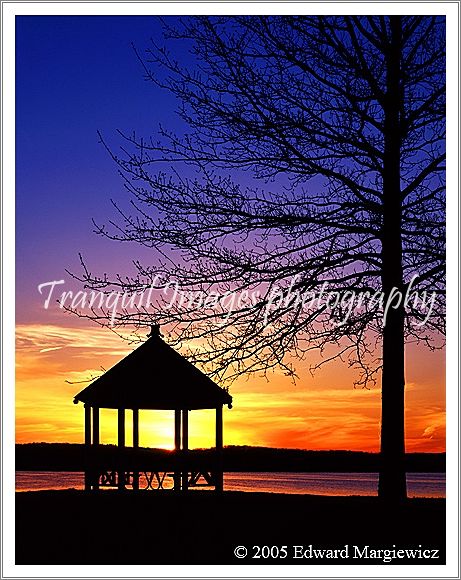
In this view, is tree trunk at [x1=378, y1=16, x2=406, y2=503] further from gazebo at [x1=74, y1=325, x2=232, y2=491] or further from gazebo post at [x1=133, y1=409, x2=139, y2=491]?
gazebo post at [x1=133, y1=409, x2=139, y2=491]

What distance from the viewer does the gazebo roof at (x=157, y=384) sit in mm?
17109

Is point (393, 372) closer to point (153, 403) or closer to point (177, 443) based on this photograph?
point (153, 403)

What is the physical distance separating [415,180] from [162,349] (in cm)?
584

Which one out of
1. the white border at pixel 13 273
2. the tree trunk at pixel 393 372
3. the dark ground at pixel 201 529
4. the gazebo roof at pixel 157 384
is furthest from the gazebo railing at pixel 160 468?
the white border at pixel 13 273

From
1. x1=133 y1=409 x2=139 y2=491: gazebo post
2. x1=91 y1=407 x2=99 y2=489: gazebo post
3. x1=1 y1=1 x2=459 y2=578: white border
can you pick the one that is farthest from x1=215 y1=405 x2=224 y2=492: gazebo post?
x1=1 y1=1 x2=459 y2=578: white border

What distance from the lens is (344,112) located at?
14547 millimetres

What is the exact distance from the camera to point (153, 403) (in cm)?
1738

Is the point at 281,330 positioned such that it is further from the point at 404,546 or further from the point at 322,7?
the point at 322,7

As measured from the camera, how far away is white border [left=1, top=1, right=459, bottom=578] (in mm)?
10172

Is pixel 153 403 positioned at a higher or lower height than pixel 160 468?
higher

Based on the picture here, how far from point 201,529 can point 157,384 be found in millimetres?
3395

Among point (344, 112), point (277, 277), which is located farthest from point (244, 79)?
point (277, 277)

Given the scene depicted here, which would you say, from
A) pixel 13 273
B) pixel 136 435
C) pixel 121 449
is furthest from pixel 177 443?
pixel 13 273

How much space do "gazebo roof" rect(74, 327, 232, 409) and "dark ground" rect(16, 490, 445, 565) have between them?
2.06m
